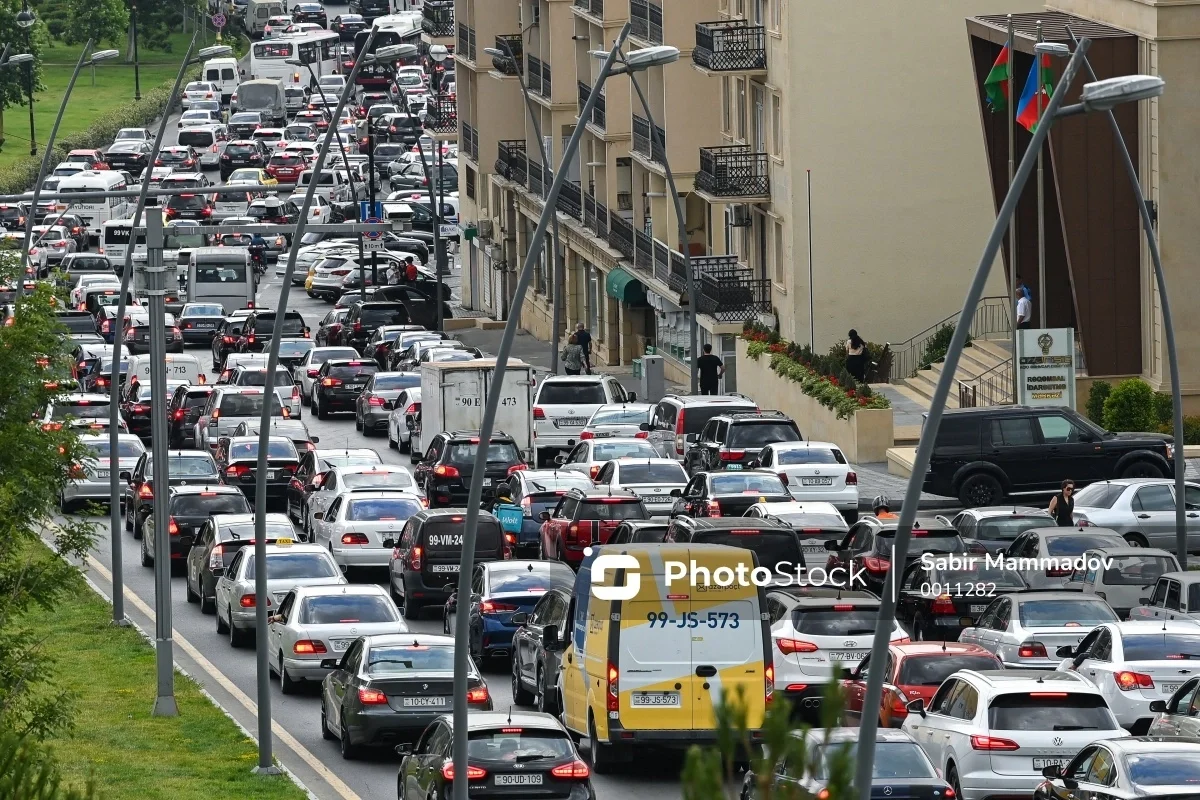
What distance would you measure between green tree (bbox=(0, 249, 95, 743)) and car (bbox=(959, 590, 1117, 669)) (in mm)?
9534

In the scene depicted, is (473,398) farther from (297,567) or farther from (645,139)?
(645,139)

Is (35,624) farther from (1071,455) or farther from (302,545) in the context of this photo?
(1071,455)

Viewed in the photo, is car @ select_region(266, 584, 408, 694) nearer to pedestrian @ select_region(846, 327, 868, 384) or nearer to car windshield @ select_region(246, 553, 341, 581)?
car windshield @ select_region(246, 553, 341, 581)

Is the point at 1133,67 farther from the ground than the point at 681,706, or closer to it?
farther from the ground

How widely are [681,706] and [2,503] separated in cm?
653

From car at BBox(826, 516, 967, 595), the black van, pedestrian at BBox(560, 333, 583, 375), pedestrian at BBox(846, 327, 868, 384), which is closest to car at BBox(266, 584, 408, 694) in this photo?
the black van

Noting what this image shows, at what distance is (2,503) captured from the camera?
76.4 feet

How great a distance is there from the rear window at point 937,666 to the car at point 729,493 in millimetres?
12399

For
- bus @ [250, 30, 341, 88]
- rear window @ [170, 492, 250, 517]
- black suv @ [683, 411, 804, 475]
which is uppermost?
bus @ [250, 30, 341, 88]

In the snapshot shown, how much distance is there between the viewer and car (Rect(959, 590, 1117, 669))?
2612cm

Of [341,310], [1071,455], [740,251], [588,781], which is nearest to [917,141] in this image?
[740,251]

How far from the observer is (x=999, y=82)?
48.0m

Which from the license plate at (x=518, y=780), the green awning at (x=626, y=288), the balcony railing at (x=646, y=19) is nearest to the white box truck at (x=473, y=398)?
the balcony railing at (x=646, y=19)

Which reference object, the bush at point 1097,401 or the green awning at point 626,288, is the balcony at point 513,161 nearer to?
the green awning at point 626,288
